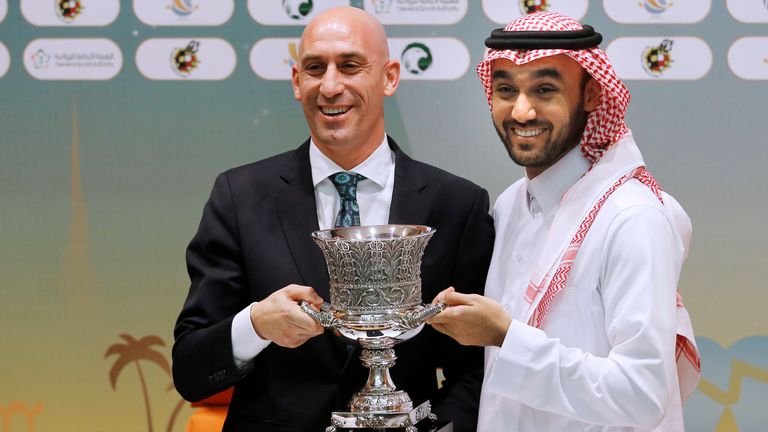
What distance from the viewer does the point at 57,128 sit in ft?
15.7

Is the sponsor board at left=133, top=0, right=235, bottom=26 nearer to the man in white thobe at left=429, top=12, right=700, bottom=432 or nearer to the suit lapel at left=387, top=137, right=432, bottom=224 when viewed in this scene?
the suit lapel at left=387, top=137, right=432, bottom=224

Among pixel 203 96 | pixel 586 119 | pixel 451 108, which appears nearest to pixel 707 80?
pixel 451 108

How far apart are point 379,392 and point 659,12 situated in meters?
2.57

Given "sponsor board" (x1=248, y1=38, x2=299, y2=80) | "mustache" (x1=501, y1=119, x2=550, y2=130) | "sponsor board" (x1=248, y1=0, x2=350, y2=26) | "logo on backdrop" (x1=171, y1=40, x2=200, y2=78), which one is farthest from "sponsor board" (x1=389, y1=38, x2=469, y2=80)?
"mustache" (x1=501, y1=119, x2=550, y2=130)

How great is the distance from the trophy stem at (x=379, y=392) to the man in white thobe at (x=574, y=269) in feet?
0.58

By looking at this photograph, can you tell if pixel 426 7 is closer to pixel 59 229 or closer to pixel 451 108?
pixel 451 108

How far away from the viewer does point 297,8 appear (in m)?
4.67

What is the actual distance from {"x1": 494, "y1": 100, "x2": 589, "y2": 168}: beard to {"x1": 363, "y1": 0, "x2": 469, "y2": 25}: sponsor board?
1775 mm

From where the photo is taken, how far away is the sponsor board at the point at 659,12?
4.57 metres

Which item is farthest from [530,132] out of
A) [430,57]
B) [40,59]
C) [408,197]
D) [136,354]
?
[40,59]

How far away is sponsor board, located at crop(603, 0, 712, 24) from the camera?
4570 mm

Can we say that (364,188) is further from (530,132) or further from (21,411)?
(21,411)

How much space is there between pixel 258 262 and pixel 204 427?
0.73 m

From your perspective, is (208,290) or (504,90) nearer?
(504,90)
